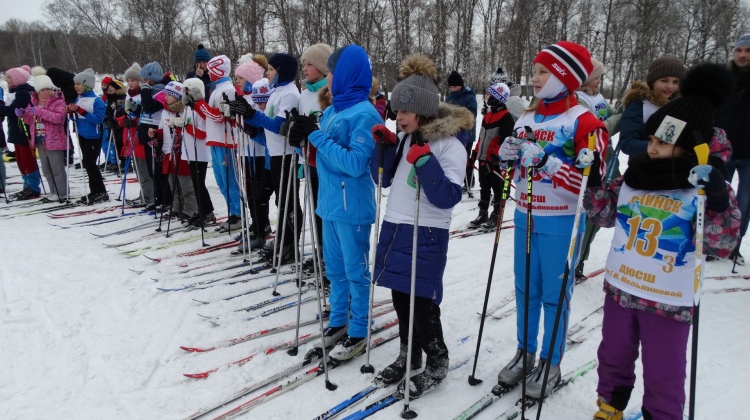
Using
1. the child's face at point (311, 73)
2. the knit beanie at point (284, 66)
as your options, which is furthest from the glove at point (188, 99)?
the child's face at point (311, 73)

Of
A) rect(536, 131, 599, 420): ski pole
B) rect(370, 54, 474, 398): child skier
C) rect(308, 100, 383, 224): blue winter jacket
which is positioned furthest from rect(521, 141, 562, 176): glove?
rect(308, 100, 383, 224): blue winter jacket

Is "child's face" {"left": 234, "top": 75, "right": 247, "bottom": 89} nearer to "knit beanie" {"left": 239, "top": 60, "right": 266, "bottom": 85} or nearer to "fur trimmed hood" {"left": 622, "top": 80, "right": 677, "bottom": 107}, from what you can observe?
"knit beanie" {"left": 239, "top": 60, "right": 266, "bottom": 85}

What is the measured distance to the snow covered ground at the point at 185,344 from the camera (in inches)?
111

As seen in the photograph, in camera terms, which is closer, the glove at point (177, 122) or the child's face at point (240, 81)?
the child's face at point (240, 81)

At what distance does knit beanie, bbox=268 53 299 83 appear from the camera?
4.82m

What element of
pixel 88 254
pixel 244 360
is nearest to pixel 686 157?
pixel 244 360

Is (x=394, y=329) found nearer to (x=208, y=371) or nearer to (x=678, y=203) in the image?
(x=208, y=371)

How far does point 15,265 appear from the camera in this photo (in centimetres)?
516

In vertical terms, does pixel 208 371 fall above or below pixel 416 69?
below

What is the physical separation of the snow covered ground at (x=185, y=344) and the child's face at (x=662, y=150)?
5.25 ft

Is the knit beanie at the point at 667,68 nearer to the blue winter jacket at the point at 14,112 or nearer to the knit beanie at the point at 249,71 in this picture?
the knit beanie at the point at 249,71

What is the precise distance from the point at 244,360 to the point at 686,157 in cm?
299

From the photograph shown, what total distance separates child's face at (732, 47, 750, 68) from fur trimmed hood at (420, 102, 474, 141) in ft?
12.3

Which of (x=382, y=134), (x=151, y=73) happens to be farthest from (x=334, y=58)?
(x=151, y=73)
